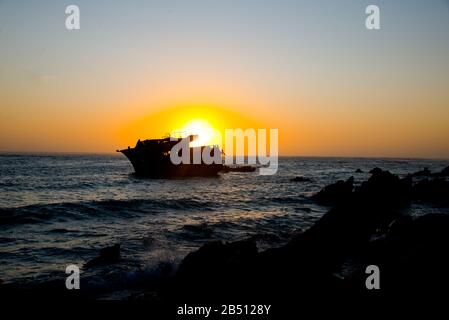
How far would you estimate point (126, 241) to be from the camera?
15.9 metres

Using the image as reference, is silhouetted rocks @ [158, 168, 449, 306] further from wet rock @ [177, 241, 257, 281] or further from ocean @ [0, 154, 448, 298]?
ocean @ [0, 154, 448, 298]

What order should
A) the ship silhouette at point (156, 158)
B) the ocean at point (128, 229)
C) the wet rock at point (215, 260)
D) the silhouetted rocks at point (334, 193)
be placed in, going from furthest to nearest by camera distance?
the ship silhouette at point (156, 158)
the silhouetted rocks at point (334, 193)
the ocean at point (128, 229)
the wet rock at point (215, 260)

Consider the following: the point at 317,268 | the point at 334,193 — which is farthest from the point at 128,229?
the point at 334,193

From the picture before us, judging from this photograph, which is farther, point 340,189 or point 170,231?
point 340,189

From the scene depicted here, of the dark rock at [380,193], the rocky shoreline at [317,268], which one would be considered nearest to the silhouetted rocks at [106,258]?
the rocky shoreline at [317,268]

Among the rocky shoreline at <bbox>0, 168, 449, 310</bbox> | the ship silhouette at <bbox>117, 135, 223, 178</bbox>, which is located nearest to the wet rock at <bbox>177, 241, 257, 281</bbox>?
the rocky shoreline at <bbox>0, 168, 449, 310</bbox>

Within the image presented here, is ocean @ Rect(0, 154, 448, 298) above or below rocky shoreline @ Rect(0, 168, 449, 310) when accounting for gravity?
below

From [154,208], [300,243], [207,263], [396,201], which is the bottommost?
[154,208]

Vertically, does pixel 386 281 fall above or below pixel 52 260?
above

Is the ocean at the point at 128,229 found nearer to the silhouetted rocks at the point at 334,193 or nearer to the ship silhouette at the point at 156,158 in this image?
the silhouetted rocks at the point at 334,193

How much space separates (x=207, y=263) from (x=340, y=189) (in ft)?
88.6

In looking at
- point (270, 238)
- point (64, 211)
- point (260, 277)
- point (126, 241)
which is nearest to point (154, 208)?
point (64, 211)

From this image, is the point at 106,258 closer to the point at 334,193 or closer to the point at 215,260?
the point at 215,260
